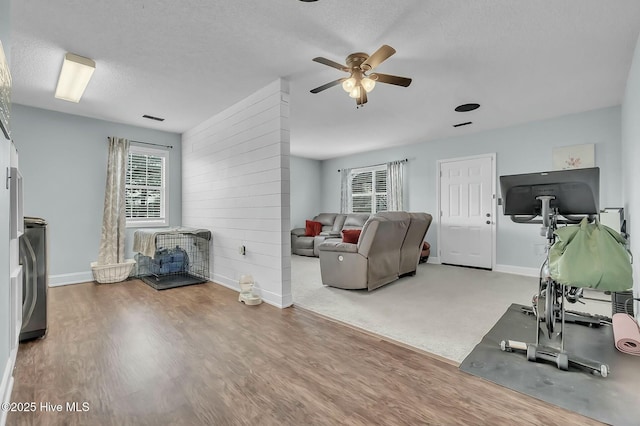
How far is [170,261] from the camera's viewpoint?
479 cm

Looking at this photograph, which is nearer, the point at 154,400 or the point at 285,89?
the point at 154,400

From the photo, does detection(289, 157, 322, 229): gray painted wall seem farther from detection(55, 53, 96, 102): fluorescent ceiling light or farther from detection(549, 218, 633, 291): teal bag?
detection(549, 218, 633, 291): teal bag

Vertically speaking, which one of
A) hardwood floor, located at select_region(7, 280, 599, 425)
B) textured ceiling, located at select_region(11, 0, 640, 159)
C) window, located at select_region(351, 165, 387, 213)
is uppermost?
textured ceiling, located at select_region(11, 0, 640, 159)

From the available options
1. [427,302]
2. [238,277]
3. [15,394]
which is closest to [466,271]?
[427,302]

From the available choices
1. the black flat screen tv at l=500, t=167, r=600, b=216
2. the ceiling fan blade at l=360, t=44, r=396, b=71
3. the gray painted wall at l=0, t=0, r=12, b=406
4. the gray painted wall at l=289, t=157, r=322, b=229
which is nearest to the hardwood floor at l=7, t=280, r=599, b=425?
the gray painted wall at l=0, t=0, r=12, b=406

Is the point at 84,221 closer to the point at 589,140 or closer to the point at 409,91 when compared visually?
the point at 409,91

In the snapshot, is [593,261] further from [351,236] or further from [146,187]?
[146,187]

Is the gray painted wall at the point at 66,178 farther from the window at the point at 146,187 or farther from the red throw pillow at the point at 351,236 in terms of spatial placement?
the red throw pillow at the point at 351,236

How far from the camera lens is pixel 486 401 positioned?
1636mm

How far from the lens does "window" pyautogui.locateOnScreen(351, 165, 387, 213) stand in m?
7.11

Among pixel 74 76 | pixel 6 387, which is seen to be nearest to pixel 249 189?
pixel 74 76

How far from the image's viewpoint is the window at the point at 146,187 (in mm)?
4914

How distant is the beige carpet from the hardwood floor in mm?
281

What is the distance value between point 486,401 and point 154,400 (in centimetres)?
180
